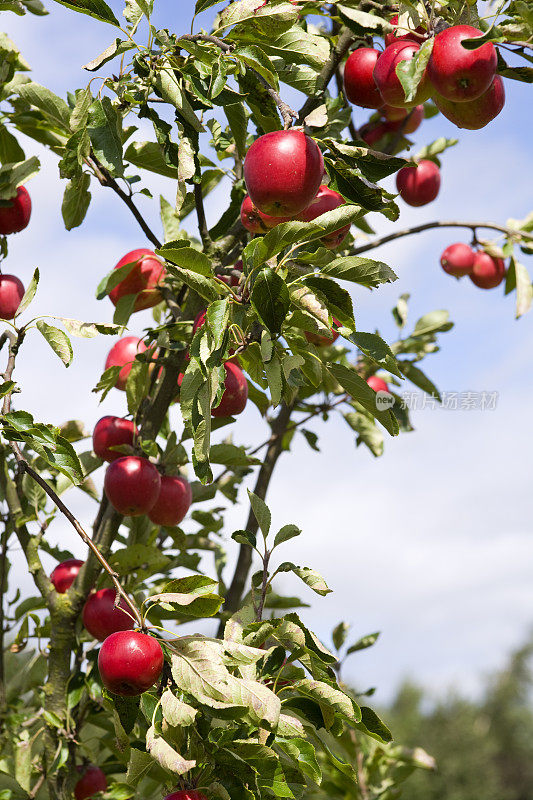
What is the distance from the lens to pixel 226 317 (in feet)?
3.53

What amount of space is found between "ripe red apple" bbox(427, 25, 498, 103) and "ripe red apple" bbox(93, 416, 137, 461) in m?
0.89

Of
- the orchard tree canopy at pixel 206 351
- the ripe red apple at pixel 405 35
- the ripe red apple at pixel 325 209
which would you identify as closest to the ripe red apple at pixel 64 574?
the orchard tree canopy at pixel 206 351

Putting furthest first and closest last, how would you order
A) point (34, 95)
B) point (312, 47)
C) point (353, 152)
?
1. point (34, 95)
2. point (312, 47)
3. point (353, 152)

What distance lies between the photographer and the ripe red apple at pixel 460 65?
112 cm

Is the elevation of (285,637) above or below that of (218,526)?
below

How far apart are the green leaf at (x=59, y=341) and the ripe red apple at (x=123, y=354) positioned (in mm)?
373

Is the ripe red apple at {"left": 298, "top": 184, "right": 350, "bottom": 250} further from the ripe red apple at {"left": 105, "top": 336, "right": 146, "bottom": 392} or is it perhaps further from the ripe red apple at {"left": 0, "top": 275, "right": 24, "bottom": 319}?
the ripe red apple at {"left": 0, "top": 275, "right": 24, "bottom": 319}

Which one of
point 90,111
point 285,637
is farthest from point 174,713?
point 90,111

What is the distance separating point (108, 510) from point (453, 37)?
3.58 feet

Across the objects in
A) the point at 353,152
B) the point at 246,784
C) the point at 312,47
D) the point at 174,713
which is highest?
the point at 312,47

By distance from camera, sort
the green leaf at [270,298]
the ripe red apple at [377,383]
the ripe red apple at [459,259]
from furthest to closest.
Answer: the ripe red apple at [459,259] → the ripe red apple at [377,383] → the green leaf at [270,298]

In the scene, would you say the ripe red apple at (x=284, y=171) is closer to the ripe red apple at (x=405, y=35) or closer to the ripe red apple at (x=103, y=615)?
the ripe red apple at (x=405, y=35)

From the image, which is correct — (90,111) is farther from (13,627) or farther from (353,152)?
(13,627)

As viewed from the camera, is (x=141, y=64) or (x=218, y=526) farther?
(x=218, y=526)
